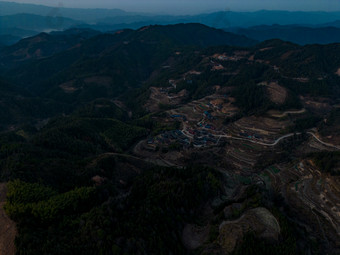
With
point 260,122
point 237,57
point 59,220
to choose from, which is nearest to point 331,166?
point 260,122

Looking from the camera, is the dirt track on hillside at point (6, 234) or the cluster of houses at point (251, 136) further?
the cluster of houses at point (251, 136)

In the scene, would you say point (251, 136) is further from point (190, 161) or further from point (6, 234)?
point (6, 234)

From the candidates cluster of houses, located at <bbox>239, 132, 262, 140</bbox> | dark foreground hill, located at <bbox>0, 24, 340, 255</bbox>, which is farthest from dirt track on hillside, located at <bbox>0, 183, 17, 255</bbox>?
cluster of houses, located at <bbox>239, 132, 262, 140</bbox>

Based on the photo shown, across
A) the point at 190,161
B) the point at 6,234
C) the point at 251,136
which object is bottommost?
the point at 190,161

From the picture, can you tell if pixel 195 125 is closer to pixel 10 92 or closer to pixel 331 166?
pixel 331 166

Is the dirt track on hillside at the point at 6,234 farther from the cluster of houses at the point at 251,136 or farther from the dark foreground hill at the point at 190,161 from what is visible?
the cluster of houses at the point at 251,136

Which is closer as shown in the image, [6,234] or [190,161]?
[6,234]

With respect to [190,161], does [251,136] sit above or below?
above

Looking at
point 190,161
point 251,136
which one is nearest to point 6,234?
point 190,161

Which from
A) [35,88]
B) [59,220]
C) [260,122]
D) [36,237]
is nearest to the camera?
[36,237]

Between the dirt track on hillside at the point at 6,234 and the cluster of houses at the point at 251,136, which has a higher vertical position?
the dirt track on hillside at the point at 6,234

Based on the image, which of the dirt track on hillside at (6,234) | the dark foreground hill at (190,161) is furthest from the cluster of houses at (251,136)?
the dirt track on hillside at (6,234)
